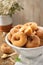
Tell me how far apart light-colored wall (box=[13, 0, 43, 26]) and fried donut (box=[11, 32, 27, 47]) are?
673 millimetres

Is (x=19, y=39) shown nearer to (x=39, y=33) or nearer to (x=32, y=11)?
(x=39, y=33)

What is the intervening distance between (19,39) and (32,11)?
713mm

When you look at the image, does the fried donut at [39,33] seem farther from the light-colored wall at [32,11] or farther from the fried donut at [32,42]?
the light-colored wall at [32,11]

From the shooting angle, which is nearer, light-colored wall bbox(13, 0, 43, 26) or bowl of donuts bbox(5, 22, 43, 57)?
bowl of donuts bbox(5, 22, 43, 57)

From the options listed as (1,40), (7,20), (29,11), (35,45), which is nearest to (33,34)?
(35,45)

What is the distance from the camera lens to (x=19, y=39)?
30.2 inches

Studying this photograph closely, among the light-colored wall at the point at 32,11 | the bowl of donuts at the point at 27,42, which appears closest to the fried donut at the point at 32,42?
the bowl of donuts at the point at 27,42

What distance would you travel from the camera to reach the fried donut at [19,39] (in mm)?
750

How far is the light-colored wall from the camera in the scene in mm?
1414

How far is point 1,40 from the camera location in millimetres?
1218

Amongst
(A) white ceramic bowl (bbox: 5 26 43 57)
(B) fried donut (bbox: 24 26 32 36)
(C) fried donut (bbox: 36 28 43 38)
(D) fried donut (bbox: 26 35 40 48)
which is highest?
(B) fried donut (bbox: 24 26 32 36)

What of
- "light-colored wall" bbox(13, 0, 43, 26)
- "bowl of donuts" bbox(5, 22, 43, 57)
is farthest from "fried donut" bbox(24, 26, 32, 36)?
"light-colored wall" bbox(13, 0, 43, 26)

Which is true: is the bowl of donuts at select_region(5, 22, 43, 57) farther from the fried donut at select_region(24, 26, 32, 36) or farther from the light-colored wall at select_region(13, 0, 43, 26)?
the light-colored wall at select_region(13, 0, 43, 26)

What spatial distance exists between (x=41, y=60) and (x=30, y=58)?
0.18 feet
